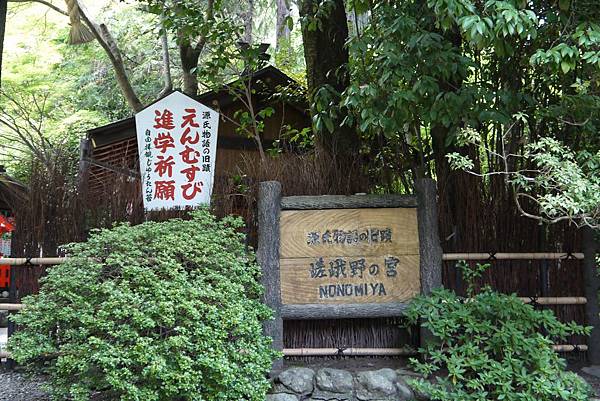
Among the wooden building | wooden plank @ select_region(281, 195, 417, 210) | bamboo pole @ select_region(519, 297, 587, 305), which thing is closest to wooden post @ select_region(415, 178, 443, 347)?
wooden plank @ select_region(281, 195, 417, 210)

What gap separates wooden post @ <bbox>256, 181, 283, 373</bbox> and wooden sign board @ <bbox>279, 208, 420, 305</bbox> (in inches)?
3.0

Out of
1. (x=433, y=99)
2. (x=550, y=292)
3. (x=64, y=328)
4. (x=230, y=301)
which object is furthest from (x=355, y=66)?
(x=64, y=328)

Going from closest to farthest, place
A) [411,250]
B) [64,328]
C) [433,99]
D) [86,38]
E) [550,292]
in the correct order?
[64,328] < [433,99] < [411,250] < [550,292] < [86,38]

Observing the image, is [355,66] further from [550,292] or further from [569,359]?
[569,359]

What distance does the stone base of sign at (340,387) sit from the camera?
4.53 meters

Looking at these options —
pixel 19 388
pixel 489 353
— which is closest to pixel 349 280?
pixel 489 353

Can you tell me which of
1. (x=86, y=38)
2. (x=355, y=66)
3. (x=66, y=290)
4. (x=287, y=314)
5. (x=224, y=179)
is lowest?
(x=287, y=314)

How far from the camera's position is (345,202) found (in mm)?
5055

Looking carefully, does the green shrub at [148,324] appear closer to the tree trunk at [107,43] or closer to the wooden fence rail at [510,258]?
the wooden fence rail at [510,258]

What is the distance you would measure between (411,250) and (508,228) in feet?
3.62

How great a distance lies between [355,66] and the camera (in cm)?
529

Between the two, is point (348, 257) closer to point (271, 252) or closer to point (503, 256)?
point (271, 252)

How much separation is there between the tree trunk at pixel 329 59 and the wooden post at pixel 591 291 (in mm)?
2475

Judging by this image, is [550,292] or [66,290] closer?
[66,290]
